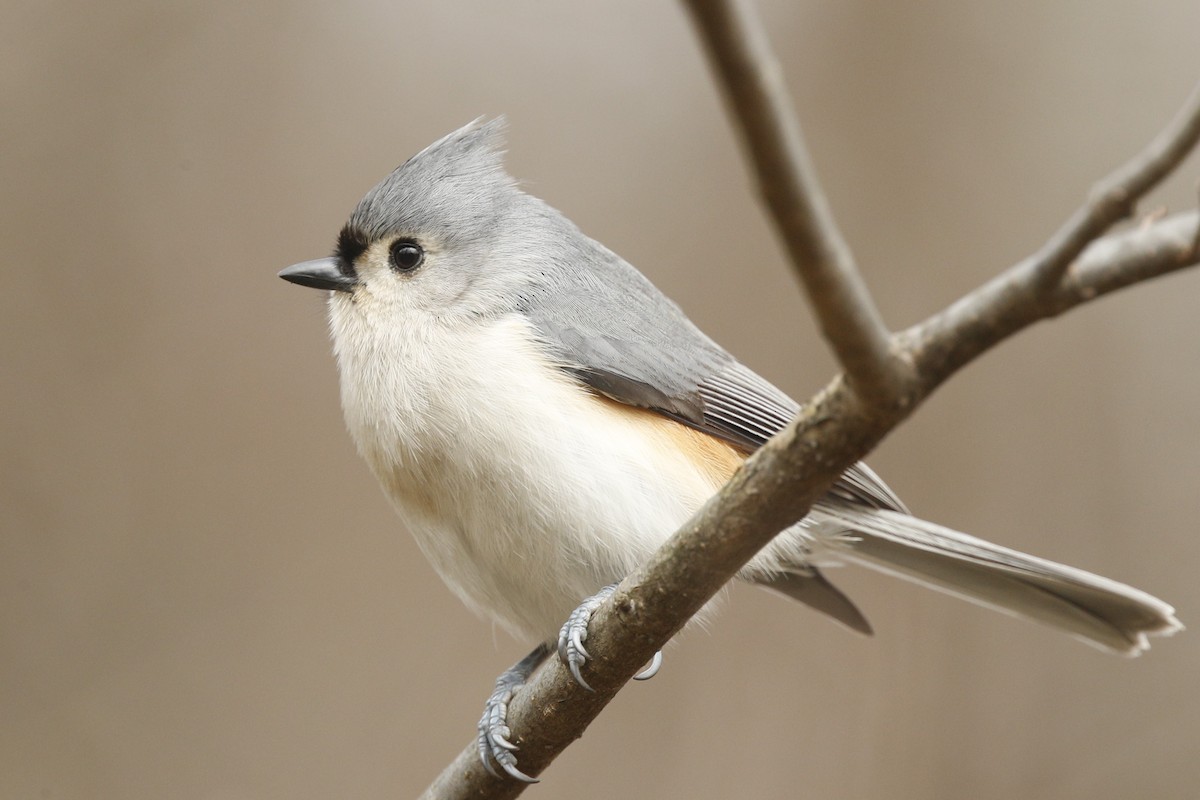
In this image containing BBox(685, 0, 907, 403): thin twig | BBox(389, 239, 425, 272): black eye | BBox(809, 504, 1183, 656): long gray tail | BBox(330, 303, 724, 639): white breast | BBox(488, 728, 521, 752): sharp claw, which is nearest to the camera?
BBox(685, 0, 907, 403): thin twig

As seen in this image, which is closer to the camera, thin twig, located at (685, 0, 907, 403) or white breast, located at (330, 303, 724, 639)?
thin twig, located at (685, 0, 907, 403)

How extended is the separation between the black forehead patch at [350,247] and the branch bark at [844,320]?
48.4 inches

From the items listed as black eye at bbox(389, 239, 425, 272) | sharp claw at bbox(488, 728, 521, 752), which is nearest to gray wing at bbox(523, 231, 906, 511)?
black eye at bbox(389, 239, 425, 272)

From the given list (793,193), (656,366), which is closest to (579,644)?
(656,366)

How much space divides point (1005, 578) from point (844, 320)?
1426 millimetres

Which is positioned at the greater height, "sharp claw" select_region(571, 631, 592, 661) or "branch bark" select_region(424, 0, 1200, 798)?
"branch bark" select_region(424, 0, 1200, 798)

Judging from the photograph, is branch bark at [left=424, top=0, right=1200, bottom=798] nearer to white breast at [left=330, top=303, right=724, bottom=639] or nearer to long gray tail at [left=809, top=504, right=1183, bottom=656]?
white breast at [left=330, top=303, right=724, bottom=639]

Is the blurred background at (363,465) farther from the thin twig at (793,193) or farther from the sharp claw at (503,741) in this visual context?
the thin twig at (793,193)

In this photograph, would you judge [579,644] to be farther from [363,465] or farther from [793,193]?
[363,465]

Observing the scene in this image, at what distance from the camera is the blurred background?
131 inches

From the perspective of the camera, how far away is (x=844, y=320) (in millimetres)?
1078

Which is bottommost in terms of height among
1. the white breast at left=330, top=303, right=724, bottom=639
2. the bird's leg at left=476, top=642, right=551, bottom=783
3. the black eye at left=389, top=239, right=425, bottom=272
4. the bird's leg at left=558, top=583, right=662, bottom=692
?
the bird's leg at left=476, top=642, right=551, bottom=783

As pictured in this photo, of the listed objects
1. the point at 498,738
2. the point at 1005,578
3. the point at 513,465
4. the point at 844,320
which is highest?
the point at 1005,578

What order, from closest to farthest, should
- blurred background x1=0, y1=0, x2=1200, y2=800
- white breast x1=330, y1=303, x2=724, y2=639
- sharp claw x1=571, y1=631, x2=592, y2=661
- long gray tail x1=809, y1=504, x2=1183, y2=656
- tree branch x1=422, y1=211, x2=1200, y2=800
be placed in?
1. tree branch x1=422, y1=211, x2=1200, y2=800
2. sharp claw x1=571, y1=631, x2=592, y2=661
3. white breast x1=330, y1=303, x2=724, y2=639
4. long gray tail x1=809, y1=504, x2=1183, y2=656
5. blurred background x1=0, y1=0, x2=1200, y2=800
